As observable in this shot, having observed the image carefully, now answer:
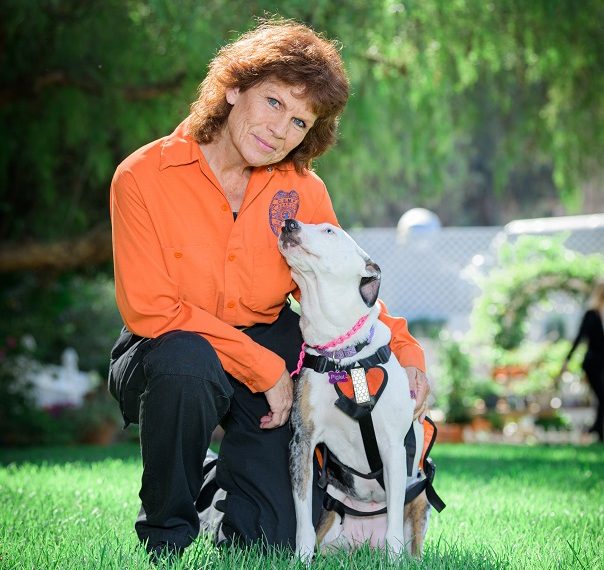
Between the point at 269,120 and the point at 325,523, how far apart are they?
4.72 feet

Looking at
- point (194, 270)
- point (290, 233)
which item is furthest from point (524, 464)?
point (194, 270)

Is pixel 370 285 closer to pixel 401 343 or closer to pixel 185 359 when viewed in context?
pixel 401 343

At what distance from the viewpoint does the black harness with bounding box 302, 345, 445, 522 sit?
3037mm

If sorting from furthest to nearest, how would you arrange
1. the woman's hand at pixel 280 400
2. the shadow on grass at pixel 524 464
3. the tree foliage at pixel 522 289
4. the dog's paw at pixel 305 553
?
the tree foliage at pixel 522 289 → the shadow on grass at pixel 524 464 → the woman's hand at pixel 280 400 → the dog's paw at pixel 305 553

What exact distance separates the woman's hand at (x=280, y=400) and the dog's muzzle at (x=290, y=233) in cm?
45

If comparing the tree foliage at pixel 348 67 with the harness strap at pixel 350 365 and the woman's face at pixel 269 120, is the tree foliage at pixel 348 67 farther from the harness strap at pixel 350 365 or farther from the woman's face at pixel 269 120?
the harness strap at pixel 350 365

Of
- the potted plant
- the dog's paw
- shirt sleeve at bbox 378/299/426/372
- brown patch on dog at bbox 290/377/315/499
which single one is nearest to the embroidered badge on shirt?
shirt sleeve at bbox 378/299/426/372

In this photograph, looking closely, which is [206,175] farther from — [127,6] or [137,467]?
[127,6]

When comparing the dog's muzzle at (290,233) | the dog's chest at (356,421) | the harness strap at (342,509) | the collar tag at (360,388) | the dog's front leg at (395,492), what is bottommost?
the harness strap at (342,509)

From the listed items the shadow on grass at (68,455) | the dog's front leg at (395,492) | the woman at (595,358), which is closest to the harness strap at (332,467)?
the dog's front leg at (395,492)

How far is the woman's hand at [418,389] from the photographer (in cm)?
322

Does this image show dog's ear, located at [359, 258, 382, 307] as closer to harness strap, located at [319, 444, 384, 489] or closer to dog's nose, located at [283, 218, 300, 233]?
dog's nose, located at [283, 218, 300, 233]

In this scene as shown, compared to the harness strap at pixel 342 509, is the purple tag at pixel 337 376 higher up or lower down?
higher up

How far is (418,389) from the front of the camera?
3.23 meters
